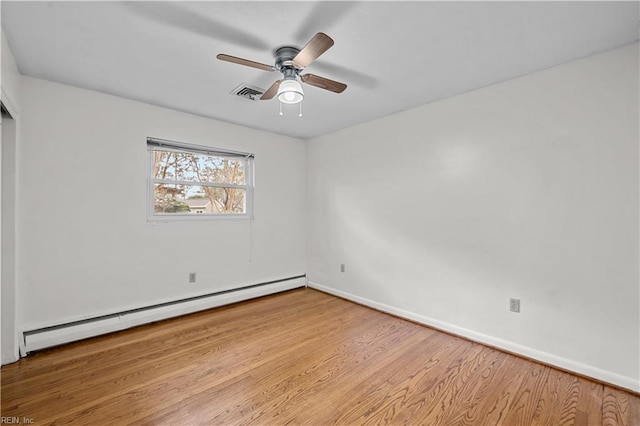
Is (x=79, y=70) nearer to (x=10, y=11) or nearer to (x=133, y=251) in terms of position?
(x=10, y=11)

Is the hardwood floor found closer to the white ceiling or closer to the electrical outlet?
the electrical outlet

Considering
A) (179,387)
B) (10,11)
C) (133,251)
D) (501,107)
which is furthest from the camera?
(133,251)

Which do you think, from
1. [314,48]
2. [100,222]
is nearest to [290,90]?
[314,48]

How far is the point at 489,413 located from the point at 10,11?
12.0ft

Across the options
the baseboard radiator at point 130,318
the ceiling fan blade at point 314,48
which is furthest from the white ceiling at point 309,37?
the baseboard radiator at point 130,318

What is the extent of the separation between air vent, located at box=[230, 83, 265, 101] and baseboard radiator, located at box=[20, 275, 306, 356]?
235cm

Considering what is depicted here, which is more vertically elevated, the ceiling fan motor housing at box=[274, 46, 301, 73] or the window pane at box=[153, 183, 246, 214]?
the ceiling fan motor housing at box=[274, 46, 301, 73]

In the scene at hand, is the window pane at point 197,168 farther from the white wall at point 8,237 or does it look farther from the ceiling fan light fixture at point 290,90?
the ceiling fan light fixture at point 290,90

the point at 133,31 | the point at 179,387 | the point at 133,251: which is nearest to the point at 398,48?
the point at 133,31

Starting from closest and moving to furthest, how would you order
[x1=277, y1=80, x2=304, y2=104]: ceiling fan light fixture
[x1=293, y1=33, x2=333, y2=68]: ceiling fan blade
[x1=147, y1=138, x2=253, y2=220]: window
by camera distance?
A: [x1=293, y1=33, x2=333, y2=68]: ceiling fan blade → [x1=277, y1=80, x2=304, y2=104]: ceiling fan light fixture → [x1=147, y1=138, x2=253, y2=220]: window

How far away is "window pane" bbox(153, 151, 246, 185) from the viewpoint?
10.5ft

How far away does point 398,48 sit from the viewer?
78.0 inches

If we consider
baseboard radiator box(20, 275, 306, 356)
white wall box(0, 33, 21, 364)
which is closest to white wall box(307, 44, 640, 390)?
baseboard radiator box(20, 275, 306, 356)

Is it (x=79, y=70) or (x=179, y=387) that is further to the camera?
(x=79, y=70)
